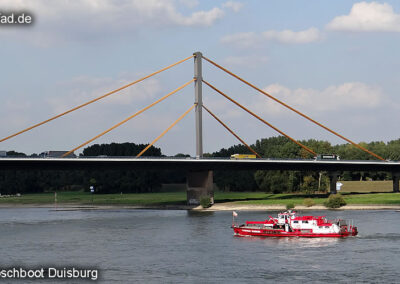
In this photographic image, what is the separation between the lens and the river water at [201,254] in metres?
58.2

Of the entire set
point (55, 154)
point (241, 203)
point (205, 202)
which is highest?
point (55, 154)

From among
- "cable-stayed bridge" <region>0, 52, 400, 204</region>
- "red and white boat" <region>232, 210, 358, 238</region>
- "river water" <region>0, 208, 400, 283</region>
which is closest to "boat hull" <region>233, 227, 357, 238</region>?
"red and white boat" <region>232, 210, 358, 238</region>

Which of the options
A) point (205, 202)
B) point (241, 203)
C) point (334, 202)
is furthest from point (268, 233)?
point (241, 203)

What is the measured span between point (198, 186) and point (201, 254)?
8308 cm

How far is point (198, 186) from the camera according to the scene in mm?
153125

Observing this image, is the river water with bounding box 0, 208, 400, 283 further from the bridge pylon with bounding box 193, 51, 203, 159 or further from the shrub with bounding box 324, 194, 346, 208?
the bridge pylon with bounding box 193, 51, 203, 159

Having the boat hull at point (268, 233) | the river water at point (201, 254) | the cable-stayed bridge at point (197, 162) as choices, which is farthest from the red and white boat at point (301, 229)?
the cable-stayed bridge at point (197, 162)

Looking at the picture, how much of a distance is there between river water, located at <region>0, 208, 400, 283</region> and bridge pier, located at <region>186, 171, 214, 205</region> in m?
49.4

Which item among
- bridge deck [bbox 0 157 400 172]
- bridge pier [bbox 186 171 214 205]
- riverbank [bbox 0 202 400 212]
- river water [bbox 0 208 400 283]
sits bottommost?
→ river water [bbox 0 208 400 283]

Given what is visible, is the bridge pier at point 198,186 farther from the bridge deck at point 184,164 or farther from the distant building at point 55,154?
the distant building at point 55,154

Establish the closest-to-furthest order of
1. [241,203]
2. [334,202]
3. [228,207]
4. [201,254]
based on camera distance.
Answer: [201,254]
[334,202]
[228,207]
[241,203]

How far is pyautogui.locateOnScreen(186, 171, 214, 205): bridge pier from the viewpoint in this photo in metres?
152

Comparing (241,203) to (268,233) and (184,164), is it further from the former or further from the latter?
(268,233)

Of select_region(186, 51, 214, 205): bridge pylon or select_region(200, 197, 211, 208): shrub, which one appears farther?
select_region(200, 197, 211, 208): shrub
